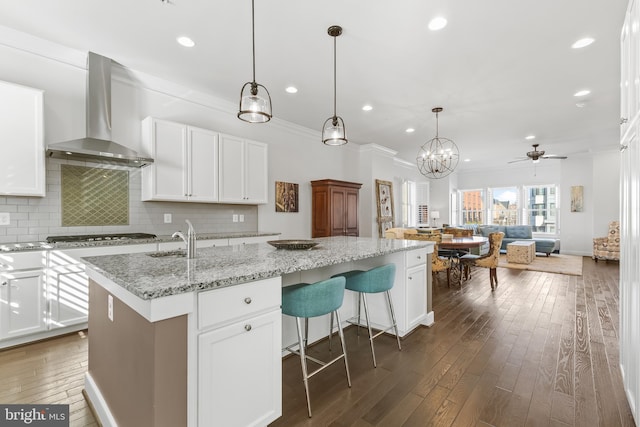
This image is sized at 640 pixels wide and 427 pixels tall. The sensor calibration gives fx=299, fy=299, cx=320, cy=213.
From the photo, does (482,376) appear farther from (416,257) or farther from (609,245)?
(609,245)

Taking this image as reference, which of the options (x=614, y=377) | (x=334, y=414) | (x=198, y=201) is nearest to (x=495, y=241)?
(x=614, y=377)

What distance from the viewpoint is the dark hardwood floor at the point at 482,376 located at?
1.77 m

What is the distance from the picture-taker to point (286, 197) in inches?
210

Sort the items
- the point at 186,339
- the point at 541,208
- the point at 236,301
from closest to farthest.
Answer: the point at 186,339
the point at 236,301
the point at 541,208

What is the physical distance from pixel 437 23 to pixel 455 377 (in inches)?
115

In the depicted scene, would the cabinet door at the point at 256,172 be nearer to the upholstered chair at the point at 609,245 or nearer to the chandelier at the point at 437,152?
the chandelier at the point at 437,152

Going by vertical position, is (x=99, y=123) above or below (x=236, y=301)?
above

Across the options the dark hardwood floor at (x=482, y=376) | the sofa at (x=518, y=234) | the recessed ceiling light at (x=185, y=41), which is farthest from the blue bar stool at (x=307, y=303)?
the sofa at (x=518, y=234)

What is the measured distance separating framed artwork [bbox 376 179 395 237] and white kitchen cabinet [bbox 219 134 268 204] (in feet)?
10.4

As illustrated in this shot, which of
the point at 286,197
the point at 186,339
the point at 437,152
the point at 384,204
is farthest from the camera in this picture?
the point at 384,204

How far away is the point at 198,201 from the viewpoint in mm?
3916

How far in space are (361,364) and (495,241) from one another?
11.5ft

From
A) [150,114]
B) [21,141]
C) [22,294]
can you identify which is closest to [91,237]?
[22,294]

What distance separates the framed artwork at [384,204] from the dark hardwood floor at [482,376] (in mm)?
3445
